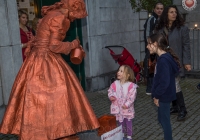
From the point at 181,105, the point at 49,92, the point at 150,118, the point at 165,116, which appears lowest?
the point at 150,118

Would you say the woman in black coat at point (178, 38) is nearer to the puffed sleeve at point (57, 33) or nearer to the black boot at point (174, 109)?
the black boot at point (174, 109)

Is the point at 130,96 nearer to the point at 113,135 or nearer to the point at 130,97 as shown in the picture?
the point at 130,97

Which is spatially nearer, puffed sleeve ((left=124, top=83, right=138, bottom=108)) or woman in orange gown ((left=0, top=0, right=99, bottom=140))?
woman in orange gown ((left=0, top=0, right=99, bottom=140))

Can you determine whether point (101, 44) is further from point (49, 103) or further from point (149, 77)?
point (49, 103)

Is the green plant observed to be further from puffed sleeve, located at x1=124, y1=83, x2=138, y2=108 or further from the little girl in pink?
puffed sleeve, located at x1=124, y1=83, x2=138, y2=108

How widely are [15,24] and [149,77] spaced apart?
316 centimetres

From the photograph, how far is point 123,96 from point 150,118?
167cm

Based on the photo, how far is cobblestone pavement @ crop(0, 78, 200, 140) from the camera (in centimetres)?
531

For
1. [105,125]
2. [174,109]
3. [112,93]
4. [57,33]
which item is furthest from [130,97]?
[174,109]

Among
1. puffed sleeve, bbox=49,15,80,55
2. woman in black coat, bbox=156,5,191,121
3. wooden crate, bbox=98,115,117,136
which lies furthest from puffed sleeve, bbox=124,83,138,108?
woman in black coat, bbox=156,5,191,121

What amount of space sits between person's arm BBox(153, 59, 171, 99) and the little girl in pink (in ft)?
1.87

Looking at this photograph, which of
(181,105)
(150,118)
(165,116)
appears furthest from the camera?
(150,118)

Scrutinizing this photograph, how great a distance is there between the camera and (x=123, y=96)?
4832 millimetres

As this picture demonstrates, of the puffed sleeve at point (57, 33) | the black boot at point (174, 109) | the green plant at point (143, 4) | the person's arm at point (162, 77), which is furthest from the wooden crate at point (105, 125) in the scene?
the green plant at point (143, 4)
